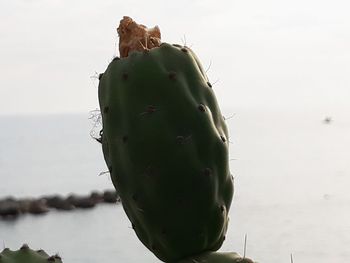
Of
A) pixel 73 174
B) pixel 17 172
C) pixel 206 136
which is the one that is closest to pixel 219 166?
pixel 206 136

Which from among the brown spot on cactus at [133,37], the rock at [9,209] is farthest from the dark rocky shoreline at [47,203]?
the brown spot on cactus at [133,37]

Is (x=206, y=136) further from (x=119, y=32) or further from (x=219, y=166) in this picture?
(x=119, y=32)

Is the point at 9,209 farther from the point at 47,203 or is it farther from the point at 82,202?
the point at 82,202

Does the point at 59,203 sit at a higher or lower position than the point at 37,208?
lower

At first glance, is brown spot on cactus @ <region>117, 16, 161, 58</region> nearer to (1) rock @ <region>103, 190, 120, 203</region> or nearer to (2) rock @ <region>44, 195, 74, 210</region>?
(2) rock @ <region>44, 195, 74, 210</region>

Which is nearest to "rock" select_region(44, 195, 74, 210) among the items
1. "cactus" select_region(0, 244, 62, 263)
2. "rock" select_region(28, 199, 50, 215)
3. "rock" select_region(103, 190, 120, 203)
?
"rock" select_region(28, 199, 50, 215)

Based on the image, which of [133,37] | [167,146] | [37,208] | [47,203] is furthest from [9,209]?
[167,146]
